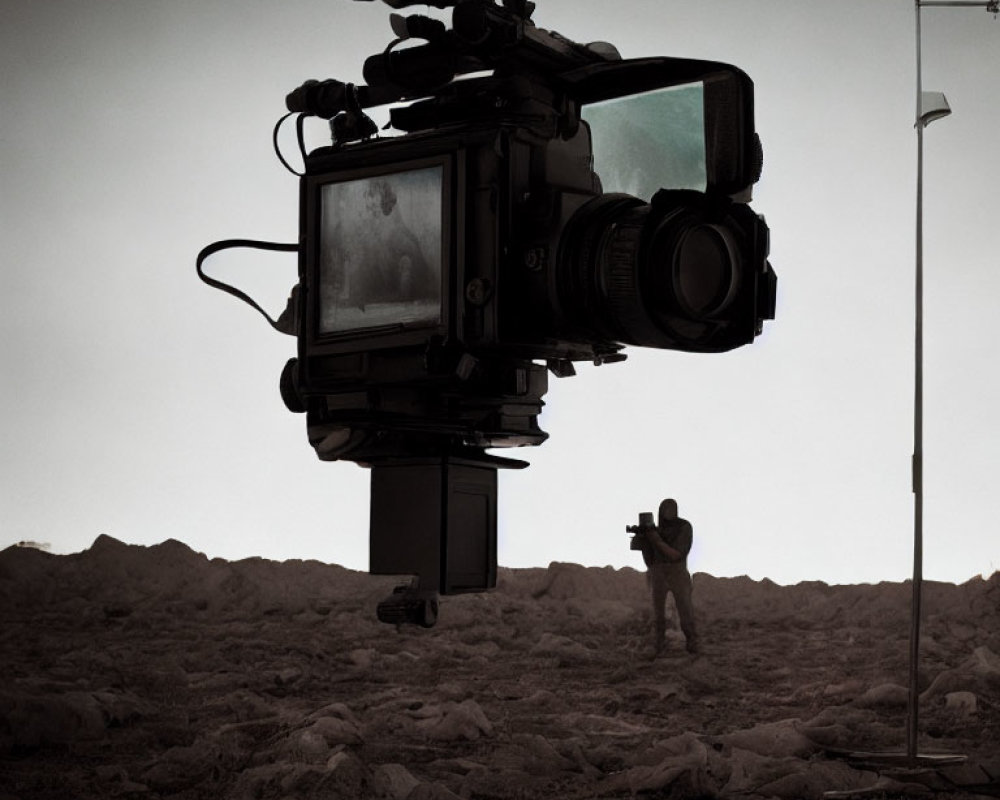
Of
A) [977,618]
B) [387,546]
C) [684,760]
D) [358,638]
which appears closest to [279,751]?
[684,760]

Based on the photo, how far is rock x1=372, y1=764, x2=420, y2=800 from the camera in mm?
4164

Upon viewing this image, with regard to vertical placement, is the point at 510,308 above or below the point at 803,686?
above

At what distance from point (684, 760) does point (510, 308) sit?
10.1ft

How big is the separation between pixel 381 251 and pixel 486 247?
17 centimetres

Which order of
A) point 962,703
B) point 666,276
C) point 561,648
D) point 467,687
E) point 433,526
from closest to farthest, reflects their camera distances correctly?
point 666,276 < point 433,526 < point 962,703 < point 467,687 < point 561,648

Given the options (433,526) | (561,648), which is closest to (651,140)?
(433,526)

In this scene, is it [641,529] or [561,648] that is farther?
[561,648]

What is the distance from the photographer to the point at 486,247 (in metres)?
1.88

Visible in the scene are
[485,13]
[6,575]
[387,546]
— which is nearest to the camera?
[485,13]

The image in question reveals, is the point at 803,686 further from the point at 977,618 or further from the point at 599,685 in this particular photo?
the point at 977,618

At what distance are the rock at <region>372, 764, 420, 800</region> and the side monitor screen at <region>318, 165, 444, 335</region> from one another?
2488 mm

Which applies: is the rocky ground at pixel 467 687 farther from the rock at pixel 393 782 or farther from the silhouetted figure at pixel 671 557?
the silhouetted figure at pixel 671 557

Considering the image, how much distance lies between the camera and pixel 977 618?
34.0 feet

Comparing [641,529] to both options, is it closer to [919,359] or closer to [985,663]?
[985,663]
